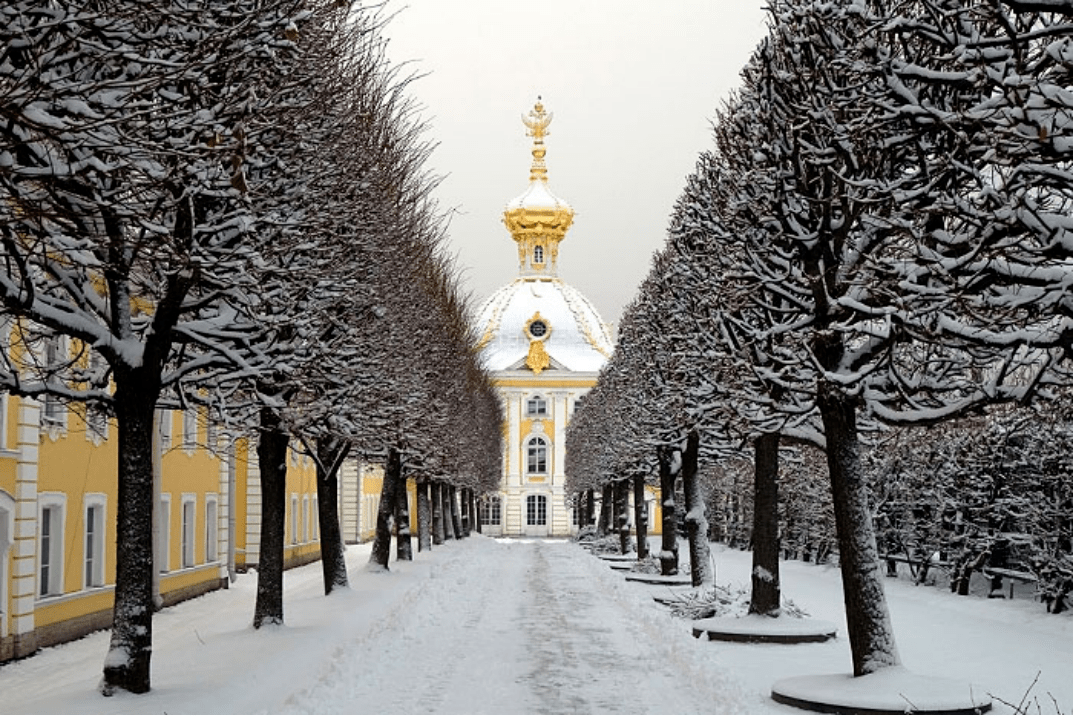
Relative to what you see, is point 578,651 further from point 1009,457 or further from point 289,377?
point 1009,457

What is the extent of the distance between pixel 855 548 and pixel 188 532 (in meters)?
20.9

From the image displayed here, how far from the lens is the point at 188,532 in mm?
32031

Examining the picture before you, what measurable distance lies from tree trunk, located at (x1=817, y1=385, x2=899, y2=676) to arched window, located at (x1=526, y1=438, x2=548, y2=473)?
101m

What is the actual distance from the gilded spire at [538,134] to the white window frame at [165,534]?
11553 centimetres

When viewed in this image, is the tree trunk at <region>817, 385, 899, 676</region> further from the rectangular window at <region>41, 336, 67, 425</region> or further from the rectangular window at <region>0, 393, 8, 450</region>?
the rectangular window at <region>41, 336, 67, 425</region>

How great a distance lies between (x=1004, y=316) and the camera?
10617 millimetres

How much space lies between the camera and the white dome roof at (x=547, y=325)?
120 m

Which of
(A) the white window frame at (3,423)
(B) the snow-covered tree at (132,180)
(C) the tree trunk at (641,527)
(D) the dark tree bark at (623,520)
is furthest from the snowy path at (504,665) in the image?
(D) the dark tree bark at (623,520)

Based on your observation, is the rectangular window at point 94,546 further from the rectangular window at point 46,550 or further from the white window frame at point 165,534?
the white window frame at point 165,534

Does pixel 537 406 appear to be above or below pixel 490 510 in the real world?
above

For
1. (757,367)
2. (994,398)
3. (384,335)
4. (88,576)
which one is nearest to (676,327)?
(384,335)

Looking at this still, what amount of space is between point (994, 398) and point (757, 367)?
3697mm

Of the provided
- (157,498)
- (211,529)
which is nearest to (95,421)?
(157,498)

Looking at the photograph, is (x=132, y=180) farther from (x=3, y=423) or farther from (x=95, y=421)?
(x=95, y=421)
